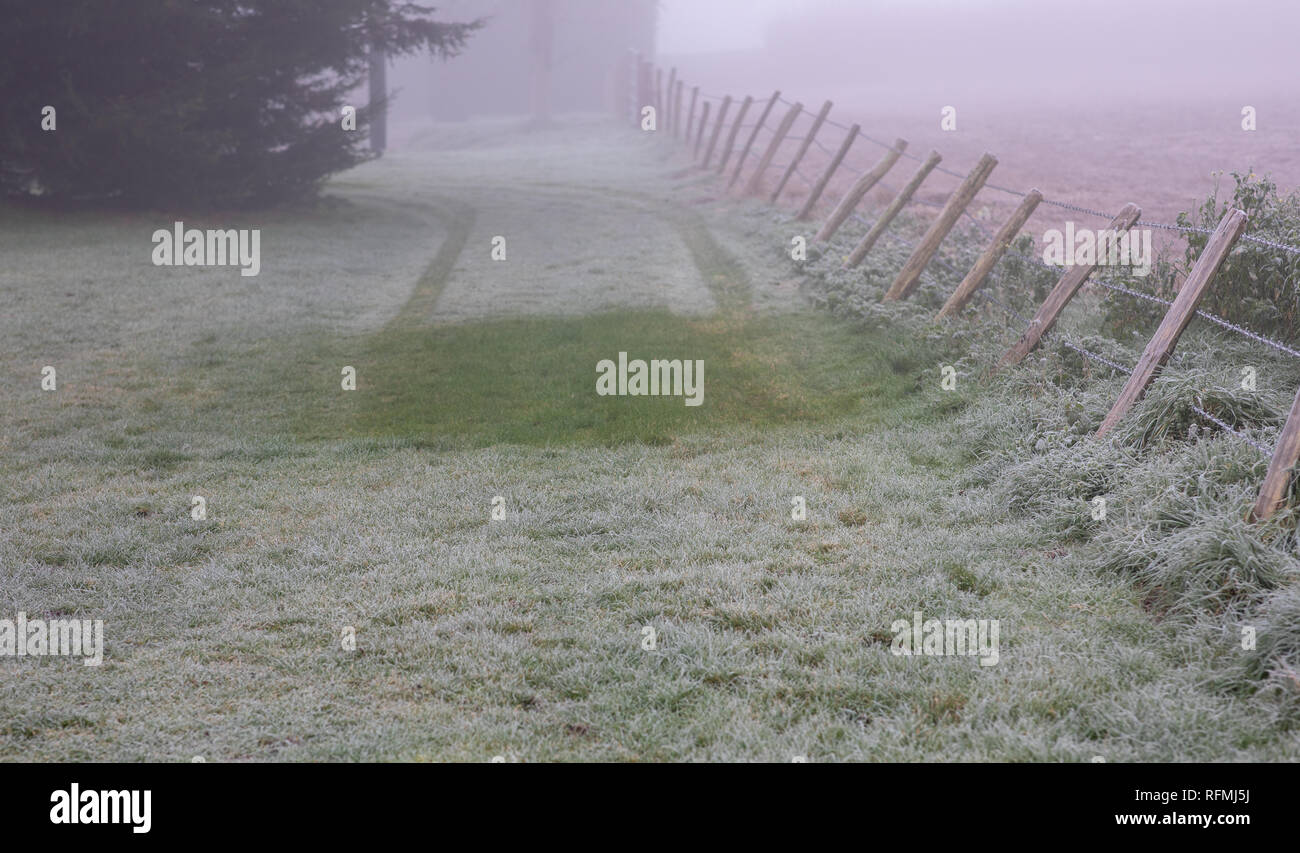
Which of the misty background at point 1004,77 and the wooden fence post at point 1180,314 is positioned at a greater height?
the misty background at point 1004,77

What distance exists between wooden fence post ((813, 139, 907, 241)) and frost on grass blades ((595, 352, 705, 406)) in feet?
17.3

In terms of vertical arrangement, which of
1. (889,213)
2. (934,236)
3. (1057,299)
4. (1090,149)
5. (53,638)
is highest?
(1090,149)

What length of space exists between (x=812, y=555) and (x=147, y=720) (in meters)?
3.25

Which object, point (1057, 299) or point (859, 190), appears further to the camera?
point (859, 190)

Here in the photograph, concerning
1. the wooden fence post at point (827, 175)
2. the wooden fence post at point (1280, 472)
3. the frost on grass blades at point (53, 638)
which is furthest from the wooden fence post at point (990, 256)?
the frost on grass blades at point (53, 638)

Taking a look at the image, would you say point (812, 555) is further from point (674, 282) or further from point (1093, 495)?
point (674, 282)

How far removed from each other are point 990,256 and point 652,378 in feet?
10.7

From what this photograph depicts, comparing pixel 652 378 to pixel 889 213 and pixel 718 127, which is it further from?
pixel 718 127

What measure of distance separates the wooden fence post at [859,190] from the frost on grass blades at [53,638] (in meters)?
11.2

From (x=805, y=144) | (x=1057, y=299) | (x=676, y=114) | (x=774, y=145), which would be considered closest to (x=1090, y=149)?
(x=774, y=145)

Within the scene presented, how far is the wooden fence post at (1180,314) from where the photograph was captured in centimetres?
607

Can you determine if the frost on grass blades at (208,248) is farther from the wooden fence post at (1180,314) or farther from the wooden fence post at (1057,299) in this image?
the wooden fence post at (1180,314)

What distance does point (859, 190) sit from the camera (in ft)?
45.8

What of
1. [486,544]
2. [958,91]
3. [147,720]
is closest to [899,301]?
[486,544]
